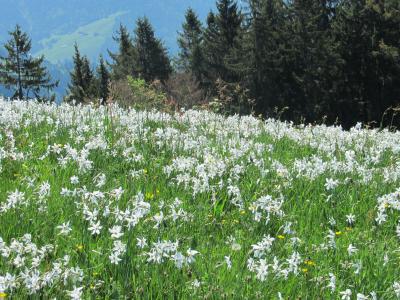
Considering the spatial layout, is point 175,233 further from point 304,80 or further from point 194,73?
point 194,73

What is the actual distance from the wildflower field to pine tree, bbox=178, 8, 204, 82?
6921cm

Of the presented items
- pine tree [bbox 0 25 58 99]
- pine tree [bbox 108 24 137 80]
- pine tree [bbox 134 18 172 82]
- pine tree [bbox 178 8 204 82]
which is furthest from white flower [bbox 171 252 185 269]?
pine tree [bbox 108 24 137 80]

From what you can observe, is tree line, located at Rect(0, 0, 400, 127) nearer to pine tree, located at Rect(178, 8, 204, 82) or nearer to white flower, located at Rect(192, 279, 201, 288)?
pine tree, located at Rect(178, 8, 204, 82)

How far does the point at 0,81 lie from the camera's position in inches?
2963

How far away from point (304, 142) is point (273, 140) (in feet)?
1.76

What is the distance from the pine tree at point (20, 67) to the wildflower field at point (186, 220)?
241 ft

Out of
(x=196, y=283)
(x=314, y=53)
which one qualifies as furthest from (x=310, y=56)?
(x=196, y=283)

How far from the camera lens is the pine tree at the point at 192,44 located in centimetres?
7619

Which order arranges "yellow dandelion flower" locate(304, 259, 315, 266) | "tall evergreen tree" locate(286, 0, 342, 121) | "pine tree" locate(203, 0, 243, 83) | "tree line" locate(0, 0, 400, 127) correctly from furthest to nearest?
"pine tree" locate(203, 0, 243, 83), "tall evergreen tree" locate(286, 0, 342, 121), "tree line" locate(0, 0, 400, 127), "yellow dandelion flower" locate(304, 259, 315, 266)

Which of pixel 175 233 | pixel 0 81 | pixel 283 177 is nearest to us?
pixel 175 233

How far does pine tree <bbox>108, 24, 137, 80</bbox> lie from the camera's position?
3263 inches

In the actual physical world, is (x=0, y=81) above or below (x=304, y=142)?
above

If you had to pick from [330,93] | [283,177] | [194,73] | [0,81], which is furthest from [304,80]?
[283,177]

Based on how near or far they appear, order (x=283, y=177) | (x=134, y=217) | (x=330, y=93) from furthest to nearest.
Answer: (x=330, y=93) → (x=283, y=177) → (x=134, y=217)
